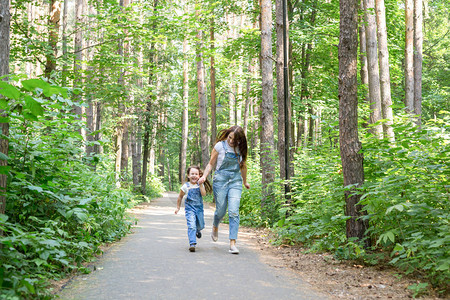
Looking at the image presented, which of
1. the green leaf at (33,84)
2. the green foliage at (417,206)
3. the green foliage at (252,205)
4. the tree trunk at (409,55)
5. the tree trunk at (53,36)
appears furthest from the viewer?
the tree trunk at (409,55)

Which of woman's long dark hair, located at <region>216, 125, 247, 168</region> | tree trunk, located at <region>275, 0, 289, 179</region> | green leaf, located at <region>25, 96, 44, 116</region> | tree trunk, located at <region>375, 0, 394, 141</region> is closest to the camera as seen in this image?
green leaf, located at <region>25, 96, 44, 116</region>

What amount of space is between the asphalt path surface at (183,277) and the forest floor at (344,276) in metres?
0.23

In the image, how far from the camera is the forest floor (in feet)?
13.6

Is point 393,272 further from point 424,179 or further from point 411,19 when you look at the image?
point 411,19

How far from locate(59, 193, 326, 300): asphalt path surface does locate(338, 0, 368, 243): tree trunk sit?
4.62 ft

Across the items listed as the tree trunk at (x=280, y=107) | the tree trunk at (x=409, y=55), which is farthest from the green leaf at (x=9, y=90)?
the tree trunk at (x=409, y=55)

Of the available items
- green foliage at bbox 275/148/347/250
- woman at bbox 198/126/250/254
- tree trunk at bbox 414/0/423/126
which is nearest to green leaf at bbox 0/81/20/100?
woman at bbox 198/126/250/254

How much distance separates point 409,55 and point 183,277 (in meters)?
15.6

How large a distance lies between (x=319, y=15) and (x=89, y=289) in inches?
710

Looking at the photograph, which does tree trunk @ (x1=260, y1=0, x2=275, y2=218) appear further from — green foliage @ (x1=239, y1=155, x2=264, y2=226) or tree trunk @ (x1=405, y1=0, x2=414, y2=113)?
tree trunk @ (x1=405, y1=0, x2=414, y2=113)

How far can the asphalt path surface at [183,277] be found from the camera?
4043 mm

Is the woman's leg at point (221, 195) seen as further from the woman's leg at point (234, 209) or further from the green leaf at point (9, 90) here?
the green leaf at point (9, 90)

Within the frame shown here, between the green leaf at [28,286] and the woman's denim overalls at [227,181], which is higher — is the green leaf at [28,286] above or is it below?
below

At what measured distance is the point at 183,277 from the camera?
4.70 meters
